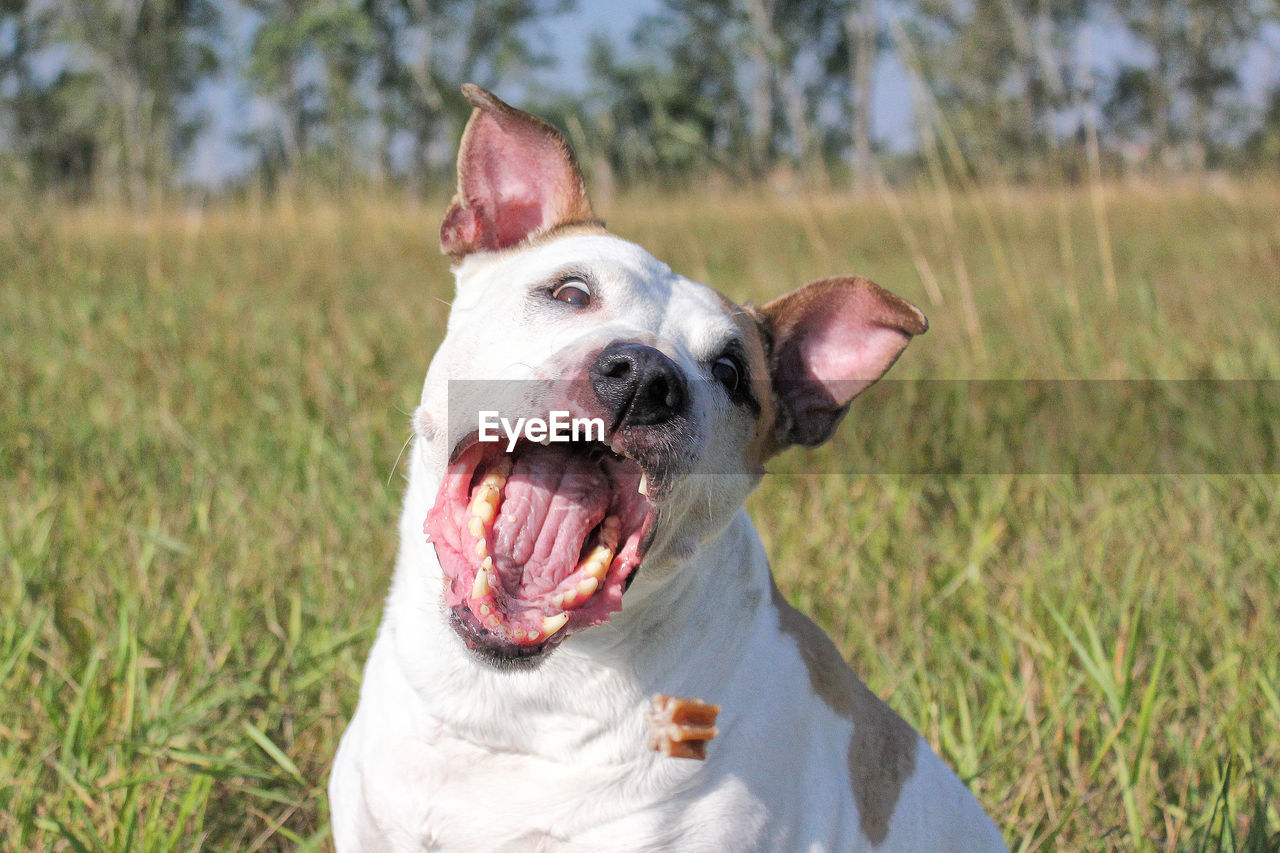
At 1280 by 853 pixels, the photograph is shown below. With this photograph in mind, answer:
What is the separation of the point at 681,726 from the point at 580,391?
22.6 inches

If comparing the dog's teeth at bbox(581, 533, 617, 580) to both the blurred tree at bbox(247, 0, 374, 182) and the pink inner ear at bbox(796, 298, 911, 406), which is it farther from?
Answer: the blurred tree at bbox(247, 0, 374, 182)

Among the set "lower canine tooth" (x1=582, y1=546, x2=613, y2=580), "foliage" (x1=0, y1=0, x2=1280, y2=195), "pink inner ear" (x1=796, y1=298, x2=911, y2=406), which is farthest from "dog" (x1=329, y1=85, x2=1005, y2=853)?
"foliage" (x1=0, y1=0, x2=1280, y2=195)

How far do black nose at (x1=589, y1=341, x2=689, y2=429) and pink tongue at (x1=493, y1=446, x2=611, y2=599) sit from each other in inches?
6.7

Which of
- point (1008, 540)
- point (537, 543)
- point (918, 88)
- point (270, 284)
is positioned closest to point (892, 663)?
point (1008, 540)

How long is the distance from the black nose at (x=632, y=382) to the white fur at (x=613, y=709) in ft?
0.33

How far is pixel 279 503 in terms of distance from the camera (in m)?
3.49

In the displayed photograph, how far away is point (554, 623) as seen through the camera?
161 centimetres

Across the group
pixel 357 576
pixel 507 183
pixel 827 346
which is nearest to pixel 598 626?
pixel 827 346

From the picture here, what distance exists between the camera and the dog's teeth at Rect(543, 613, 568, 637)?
161cm

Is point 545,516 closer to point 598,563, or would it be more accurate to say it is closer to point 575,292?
point 598,563

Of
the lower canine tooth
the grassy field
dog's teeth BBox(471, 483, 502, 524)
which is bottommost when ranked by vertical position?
the grassy field

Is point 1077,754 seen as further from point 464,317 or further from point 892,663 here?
point 464,317

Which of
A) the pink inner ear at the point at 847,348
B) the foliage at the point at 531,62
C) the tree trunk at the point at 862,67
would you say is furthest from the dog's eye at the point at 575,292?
the tree trunk at the point at 862,67

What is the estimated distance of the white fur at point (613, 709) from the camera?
171 centimetres
